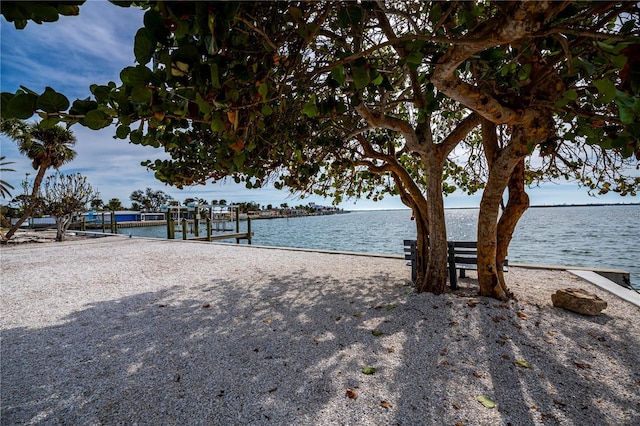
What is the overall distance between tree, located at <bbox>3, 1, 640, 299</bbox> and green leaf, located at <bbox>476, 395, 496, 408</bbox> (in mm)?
2068

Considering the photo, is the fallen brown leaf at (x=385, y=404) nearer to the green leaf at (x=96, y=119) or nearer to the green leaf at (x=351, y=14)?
the green leaf at (x=96, y=119)

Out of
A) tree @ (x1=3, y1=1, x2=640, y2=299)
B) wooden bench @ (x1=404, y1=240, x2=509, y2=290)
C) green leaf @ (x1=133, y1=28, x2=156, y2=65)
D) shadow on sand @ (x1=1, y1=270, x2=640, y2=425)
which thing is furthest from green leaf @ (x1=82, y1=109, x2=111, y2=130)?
wooden bench @ (x1=404, y1=240, x2=509, y2=290)

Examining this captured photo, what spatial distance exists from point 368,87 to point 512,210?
348 centimetres

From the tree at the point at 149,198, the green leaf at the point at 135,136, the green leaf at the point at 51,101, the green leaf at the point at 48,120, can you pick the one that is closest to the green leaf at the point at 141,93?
the green leaf at the point at 51,101

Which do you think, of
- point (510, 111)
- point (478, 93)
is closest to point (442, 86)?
point (478, 93)

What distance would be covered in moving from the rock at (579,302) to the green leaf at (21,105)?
5.90m

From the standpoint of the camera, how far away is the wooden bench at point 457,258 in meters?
5.35

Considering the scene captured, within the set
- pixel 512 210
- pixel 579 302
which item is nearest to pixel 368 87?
pixel 512 210

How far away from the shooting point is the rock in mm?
3959

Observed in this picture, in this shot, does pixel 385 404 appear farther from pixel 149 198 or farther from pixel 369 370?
pixel 149 198

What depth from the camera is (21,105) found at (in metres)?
1.20

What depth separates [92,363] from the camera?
9.84ft

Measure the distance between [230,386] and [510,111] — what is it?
4332 millimetres

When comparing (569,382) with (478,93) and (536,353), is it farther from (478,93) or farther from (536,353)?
(478,93)
